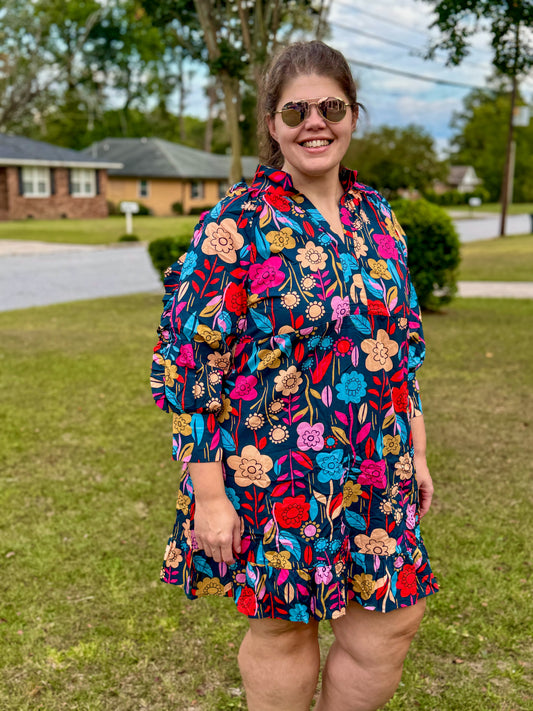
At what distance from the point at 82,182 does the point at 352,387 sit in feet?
131

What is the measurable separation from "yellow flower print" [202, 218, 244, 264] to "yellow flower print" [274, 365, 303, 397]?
28 cm

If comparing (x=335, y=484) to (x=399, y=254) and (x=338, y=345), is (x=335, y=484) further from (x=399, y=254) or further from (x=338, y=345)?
(x=399, y=254)

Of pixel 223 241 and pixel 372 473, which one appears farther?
pixel 372 473

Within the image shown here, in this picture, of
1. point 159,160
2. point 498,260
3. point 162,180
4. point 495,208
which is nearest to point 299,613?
point 498,260

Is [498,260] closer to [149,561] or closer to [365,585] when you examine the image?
[149,561]

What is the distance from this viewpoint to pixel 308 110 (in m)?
1.87

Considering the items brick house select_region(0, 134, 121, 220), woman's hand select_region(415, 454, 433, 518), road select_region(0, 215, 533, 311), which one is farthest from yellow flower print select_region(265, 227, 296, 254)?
brick house select_region(0, 134, 121, 220)

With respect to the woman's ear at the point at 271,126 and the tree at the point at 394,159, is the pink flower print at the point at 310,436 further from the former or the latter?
the tree at the point at 394,159

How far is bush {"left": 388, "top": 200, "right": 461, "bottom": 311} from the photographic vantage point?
10.1 meters

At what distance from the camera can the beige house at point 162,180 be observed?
4388 cm

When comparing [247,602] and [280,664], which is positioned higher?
[247,602]

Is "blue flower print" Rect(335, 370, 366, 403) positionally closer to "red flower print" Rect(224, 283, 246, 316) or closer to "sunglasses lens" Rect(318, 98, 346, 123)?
"red flower print" Rect(224, 283, 246, 316)

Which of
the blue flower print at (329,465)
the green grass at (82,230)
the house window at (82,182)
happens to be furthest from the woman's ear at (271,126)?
the house window at (82,182)

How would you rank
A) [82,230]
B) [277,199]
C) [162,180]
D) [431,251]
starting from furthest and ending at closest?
1. [162,180]
2. [82,230]
3. [431,251]
4. [277,199]
